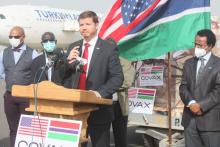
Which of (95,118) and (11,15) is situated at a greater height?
(11,15)

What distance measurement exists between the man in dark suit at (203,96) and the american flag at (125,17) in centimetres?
137

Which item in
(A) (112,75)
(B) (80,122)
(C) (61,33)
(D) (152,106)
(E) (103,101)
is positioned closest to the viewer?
(B) (80,122)

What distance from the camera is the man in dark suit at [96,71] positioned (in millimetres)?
4629

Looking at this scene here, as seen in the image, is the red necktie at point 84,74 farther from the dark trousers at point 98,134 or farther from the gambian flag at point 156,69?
the gambian flag at point 156,69

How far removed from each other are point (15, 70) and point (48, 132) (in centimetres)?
275

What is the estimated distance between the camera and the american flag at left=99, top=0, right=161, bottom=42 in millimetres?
6527

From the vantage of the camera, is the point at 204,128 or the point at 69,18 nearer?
the point at 204,128

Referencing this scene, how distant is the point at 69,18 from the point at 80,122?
37.4 metres

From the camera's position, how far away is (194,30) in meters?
6.18

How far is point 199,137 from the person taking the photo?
5336mm

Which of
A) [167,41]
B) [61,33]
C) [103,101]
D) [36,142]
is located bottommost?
[36,142]

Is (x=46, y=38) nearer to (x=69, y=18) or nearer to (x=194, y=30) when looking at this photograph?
(x=194, y=30)

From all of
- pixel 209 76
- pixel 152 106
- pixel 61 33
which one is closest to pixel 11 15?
pixel 61 33

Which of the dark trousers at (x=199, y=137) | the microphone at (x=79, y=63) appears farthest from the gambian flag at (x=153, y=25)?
the microphone at (x=79, y=63)
